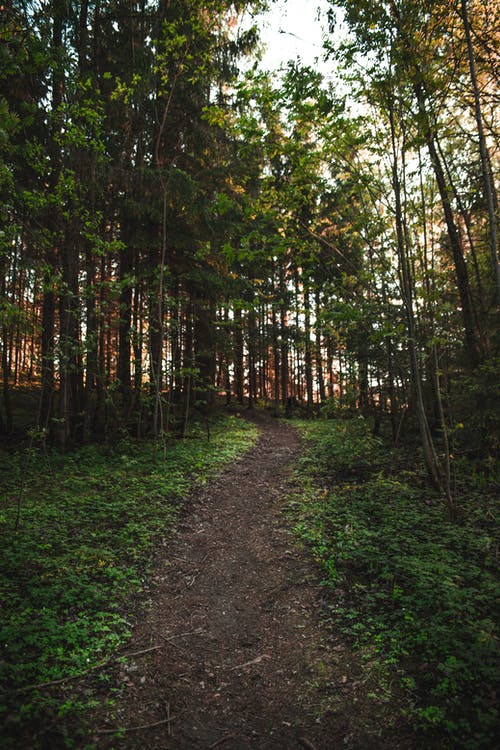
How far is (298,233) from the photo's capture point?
780 cm

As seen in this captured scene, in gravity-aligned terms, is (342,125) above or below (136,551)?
above

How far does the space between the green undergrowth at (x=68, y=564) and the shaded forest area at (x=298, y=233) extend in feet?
0.20

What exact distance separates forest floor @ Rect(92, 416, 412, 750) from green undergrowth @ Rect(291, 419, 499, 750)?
28 centimetres

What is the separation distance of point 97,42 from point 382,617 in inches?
574

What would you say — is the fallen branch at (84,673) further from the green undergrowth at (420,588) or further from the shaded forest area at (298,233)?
the green undergrowth at (420,588)

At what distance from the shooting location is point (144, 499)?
737 cm

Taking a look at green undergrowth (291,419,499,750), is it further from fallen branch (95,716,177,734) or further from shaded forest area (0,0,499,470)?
fallen branch (95,716,177,734)

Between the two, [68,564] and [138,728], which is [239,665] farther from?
[68,564]

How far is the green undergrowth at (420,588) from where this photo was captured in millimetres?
2945

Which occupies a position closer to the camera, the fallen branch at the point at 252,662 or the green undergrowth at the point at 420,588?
the green undergrowth at the point at 420,588

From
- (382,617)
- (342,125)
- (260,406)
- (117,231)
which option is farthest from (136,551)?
(260,406)

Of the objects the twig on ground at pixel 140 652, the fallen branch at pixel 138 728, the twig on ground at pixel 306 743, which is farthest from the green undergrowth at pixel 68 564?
the twig on ground at pixel 306 743

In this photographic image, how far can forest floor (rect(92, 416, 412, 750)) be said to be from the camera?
2961mm

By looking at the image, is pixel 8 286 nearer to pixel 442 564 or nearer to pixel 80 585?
pixel 80 585
